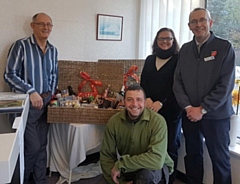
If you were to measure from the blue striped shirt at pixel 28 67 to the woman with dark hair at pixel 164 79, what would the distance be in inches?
34.3

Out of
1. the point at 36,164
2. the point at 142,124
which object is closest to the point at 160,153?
the point at 142,124

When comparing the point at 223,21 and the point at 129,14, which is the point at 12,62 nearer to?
the point at 129,14

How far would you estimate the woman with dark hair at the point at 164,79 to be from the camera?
2229 millimetres

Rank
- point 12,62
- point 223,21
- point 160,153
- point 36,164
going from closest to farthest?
1. point 160,153
2. point 12,62
3. point 36,164
4. point 223,21

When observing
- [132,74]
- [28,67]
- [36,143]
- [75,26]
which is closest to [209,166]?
[132,74]

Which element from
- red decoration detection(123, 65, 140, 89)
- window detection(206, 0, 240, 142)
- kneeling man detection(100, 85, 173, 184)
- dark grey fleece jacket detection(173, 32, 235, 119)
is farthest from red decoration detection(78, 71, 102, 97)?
window detection(206, 0, 240, 142)

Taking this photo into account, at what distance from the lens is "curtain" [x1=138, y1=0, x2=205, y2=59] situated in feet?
9.03

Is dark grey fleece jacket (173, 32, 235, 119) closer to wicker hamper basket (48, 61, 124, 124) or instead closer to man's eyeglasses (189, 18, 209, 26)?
man's eyeglasses (189, 18, 209, 26)

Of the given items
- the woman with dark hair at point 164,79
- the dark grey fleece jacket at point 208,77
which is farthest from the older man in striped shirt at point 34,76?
the dark grey fleece jacket at point 208,77

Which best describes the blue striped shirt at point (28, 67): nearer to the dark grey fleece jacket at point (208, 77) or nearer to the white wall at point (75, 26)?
the white wall at point (75, 26)

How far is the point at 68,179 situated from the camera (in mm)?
2490

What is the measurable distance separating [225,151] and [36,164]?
1.57m

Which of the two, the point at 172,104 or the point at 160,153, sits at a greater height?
the point at 172,104

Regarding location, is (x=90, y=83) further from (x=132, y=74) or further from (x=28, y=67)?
(x=28, y=67)
